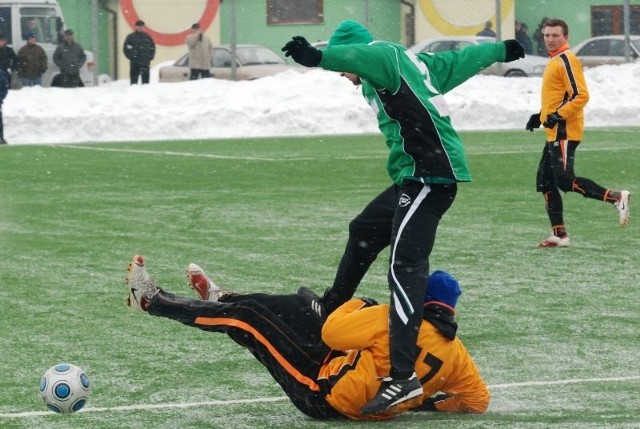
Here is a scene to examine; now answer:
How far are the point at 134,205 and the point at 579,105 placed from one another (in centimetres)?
542

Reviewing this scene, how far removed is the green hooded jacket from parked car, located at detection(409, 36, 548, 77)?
86.8 ft

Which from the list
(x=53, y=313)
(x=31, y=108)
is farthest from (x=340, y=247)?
(x=31, y=108)

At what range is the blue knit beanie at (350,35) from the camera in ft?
23.4

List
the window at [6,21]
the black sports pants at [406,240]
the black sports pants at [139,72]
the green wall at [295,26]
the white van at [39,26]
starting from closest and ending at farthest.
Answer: the black sports pants at [406,240], the black sports pants at [139,72], the white van at [39,26], the window at [6,21], the green wall at [295,26]

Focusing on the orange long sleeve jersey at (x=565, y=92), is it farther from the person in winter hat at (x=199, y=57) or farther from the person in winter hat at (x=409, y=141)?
the person in winter hat at (x=199, y=57)

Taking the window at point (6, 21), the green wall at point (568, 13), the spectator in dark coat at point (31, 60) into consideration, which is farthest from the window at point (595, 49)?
the window at point (6, 21)

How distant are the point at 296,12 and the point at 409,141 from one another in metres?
34.3

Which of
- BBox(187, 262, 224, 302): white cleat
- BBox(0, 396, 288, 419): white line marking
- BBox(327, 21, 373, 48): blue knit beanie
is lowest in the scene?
BBox(0, 396, 288, 419): white line marking

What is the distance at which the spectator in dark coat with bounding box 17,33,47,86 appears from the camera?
31.3 meters

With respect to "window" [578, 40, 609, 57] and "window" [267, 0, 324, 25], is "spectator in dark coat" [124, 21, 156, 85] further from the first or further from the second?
"window" [578, 40, 609, 57]

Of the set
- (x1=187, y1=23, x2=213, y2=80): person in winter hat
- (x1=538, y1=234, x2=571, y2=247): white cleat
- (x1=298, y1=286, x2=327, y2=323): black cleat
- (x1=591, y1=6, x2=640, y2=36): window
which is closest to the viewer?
(x1=298, y1=286, x2=327, y2=323): black cleat

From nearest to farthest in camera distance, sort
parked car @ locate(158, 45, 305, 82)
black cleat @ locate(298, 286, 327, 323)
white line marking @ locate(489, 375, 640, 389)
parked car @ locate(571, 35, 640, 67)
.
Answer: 1. white line marking @ locate(489, 375, 640, 389)
2. black cleat @ locate(298, 286, 327, 323)
3. parked car @ locate(158, 45, 305, 82)
4. parked car @ locate(571, 35, 640, 67)

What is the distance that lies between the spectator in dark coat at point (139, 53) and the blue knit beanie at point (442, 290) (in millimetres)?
25507

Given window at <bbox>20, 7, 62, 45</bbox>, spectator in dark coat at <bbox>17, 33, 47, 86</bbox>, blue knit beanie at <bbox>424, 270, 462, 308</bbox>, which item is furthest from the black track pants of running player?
window at <bbox>20, 7, 62, 45</bbox>
